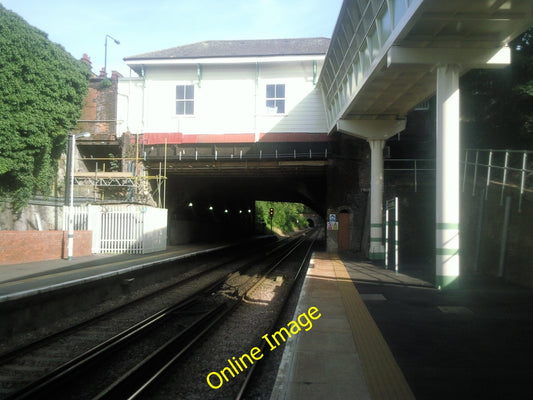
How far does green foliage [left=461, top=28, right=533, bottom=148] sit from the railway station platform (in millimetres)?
9366

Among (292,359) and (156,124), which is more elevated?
(156,124)

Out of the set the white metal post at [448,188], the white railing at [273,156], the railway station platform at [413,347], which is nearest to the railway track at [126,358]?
the railway station platform at [413,347]

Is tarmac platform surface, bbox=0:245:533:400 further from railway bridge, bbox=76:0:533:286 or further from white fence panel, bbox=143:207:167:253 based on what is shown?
white fence panel, bbox=143:207:167:253

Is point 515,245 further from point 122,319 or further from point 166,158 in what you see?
point 166,158

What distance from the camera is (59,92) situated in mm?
22688

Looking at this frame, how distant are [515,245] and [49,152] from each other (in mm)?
20371

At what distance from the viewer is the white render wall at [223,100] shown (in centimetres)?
2556

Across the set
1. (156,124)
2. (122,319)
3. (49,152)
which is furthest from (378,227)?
(49,152)

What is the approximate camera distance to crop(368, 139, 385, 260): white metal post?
1950cm

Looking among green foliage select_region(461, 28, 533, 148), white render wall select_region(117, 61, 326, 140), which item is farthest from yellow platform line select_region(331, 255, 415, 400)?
white render wall select_region(117, 61, 326, 140)

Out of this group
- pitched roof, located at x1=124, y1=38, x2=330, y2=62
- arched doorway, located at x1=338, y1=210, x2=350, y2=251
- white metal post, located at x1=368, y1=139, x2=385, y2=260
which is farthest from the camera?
pitched roof, located at x1=124, y1=38, x2=330, y2=62

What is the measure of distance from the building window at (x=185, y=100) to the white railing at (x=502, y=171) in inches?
613

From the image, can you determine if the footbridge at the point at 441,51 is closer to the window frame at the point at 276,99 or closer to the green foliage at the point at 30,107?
the window frame at the point at 276,99

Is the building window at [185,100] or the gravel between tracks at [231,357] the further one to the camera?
→ the building window at [185,100]
